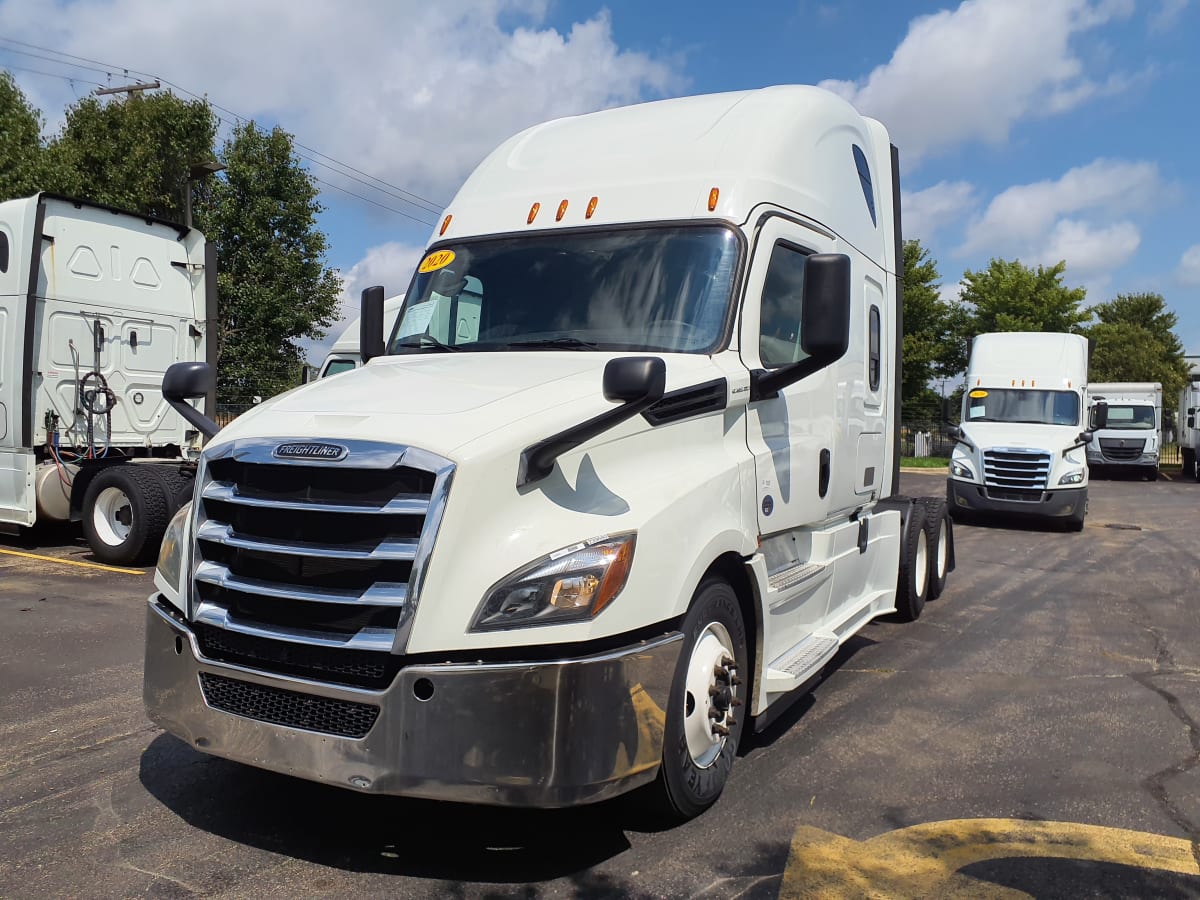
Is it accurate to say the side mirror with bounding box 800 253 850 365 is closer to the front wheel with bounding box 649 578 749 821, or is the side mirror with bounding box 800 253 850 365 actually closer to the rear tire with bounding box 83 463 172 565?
the front wheel with bounding box 649 578 749 821

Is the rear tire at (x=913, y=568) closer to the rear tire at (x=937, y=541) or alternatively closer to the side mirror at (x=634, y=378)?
the rear tire at (x=937, y=541)

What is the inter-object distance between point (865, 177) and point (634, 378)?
4.00 meters

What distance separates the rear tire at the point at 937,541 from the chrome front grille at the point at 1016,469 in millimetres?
6637

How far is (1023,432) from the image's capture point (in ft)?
52.1

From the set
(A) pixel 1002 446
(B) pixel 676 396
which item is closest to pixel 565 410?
(B) pixel 676 396

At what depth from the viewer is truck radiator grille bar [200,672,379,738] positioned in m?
3.24

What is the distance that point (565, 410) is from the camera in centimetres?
356

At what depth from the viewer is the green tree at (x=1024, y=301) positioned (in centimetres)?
3938

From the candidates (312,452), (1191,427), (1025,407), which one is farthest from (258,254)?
(1191,427)

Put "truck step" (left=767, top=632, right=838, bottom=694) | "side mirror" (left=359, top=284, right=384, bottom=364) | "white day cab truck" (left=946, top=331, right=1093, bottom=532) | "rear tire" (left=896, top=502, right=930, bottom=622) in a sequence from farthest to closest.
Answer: "white day cab truck" (left=946, top=331, right=1093, bottom=532)
"rear tire" (left=896, top=502, right=930, bottom=622)
"side mirror" (left=359, top=284, right=384, bottom=364)
"truck step" (left=767, top=632, right=838, bottom=694)

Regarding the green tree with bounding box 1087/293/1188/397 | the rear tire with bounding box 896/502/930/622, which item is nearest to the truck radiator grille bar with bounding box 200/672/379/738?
the rear tire with bounding box 896/502/930/622

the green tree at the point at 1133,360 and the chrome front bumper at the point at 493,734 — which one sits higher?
the green tree at the point at 1133,360

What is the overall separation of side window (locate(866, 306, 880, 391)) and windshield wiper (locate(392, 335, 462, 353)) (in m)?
3.01

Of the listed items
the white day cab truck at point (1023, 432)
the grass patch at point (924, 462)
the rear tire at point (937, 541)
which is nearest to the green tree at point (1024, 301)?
the grass patch at point (924, 462)
